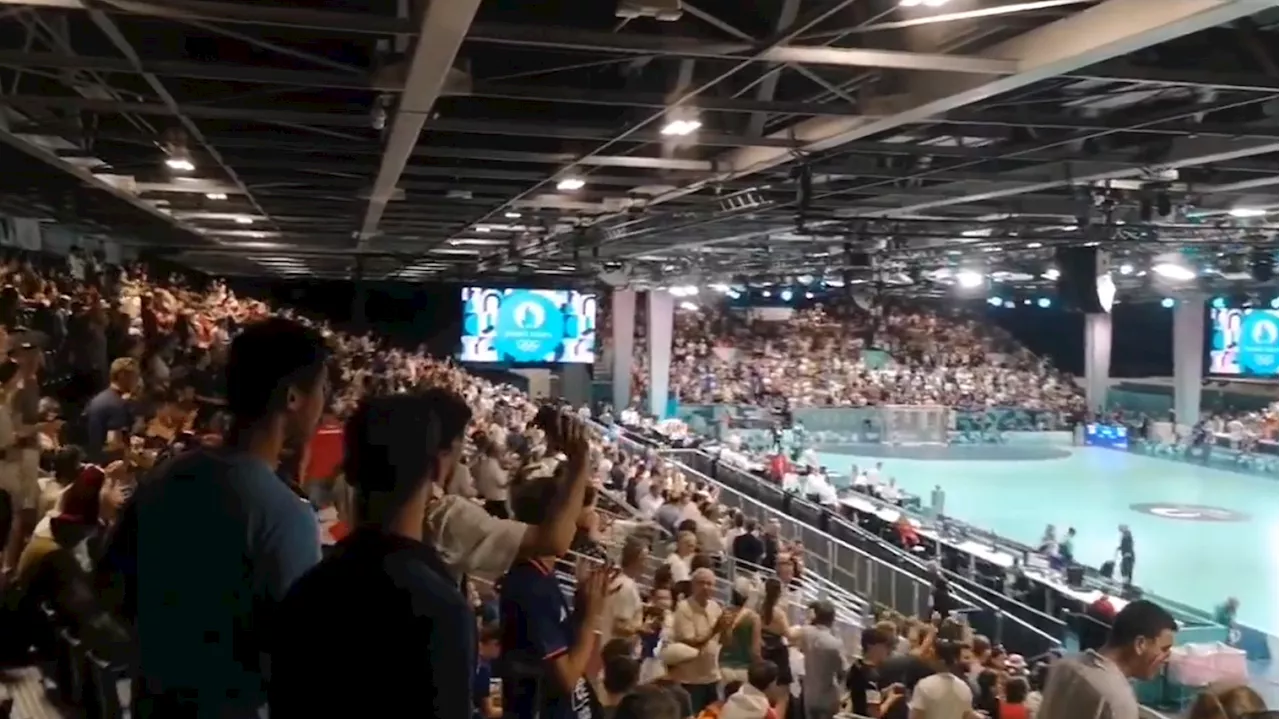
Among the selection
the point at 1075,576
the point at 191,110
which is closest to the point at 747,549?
the point at 1075,576

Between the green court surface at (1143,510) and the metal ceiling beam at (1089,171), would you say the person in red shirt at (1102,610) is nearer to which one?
the green court surface at (1143,510)

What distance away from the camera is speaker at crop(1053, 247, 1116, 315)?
32.7ft

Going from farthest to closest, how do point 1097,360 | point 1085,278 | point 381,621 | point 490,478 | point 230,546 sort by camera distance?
point 1097,360
point 1085,278
point 490,478
point 230,546
point 381,621

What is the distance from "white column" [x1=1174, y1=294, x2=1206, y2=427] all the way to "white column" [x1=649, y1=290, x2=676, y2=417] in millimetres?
12927

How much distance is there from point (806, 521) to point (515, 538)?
40.2 feet

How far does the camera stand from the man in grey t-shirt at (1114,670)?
114 inches

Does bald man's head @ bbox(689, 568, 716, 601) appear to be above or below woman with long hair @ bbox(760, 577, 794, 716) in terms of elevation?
above

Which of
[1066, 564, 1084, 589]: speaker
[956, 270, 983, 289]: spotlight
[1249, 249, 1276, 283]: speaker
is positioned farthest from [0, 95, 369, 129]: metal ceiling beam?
[956, 270, 983, 289]: spotlight

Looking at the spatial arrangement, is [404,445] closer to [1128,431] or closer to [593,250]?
[593,250]

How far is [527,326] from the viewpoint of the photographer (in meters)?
17.9

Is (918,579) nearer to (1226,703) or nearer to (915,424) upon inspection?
(1226,703)

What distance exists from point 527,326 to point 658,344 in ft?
34.7

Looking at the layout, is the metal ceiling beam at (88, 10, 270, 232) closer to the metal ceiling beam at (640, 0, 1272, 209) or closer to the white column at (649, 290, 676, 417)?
the metal ceiling beam at (640, 0, 1272, 209)

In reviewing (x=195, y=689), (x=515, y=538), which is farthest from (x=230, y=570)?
(x=515, y=538)
